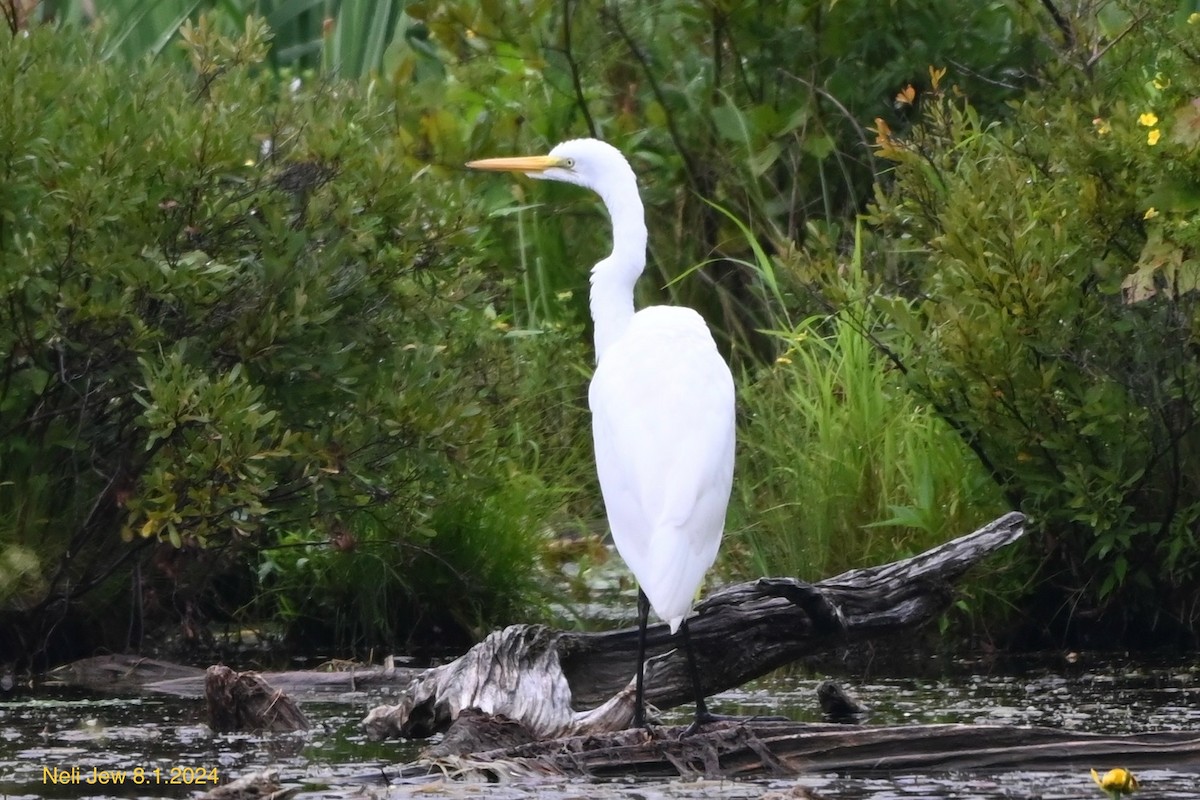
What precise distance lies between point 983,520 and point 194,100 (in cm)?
300

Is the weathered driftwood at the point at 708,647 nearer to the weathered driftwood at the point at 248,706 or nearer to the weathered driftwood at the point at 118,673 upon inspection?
the weathered driftwood at the point at 248,706

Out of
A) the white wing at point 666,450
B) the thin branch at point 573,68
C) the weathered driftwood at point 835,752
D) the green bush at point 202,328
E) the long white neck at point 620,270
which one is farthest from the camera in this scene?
the thin branch at point 573,68

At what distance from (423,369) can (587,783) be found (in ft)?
6.16

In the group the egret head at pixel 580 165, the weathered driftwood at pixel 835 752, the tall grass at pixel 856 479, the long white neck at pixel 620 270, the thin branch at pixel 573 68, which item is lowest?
the weathered driftwood at pixel 835 752

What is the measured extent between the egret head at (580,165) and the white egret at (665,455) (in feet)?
1.66

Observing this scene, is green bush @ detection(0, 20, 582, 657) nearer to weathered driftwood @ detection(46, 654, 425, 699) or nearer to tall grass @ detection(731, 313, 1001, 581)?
weathered driftwood @ detection(46, 654, 425, 699)

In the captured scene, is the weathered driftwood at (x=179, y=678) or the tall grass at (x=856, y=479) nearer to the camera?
the weathered driftwood at (x=179, y=678)

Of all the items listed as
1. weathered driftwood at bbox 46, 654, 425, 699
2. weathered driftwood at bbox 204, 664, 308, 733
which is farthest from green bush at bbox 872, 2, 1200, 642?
weathered driftwood at bbox 204, 664, 308, 733

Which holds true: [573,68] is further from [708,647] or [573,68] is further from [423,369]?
[708,647]

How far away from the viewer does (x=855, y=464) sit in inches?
253

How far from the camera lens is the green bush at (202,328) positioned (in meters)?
5.12

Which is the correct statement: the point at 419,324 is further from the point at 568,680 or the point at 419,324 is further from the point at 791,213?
the point at 791,213

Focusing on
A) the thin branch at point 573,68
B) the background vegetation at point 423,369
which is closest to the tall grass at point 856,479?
the background vegetation at point 423,369

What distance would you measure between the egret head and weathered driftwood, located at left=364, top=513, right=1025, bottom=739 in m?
1.52
